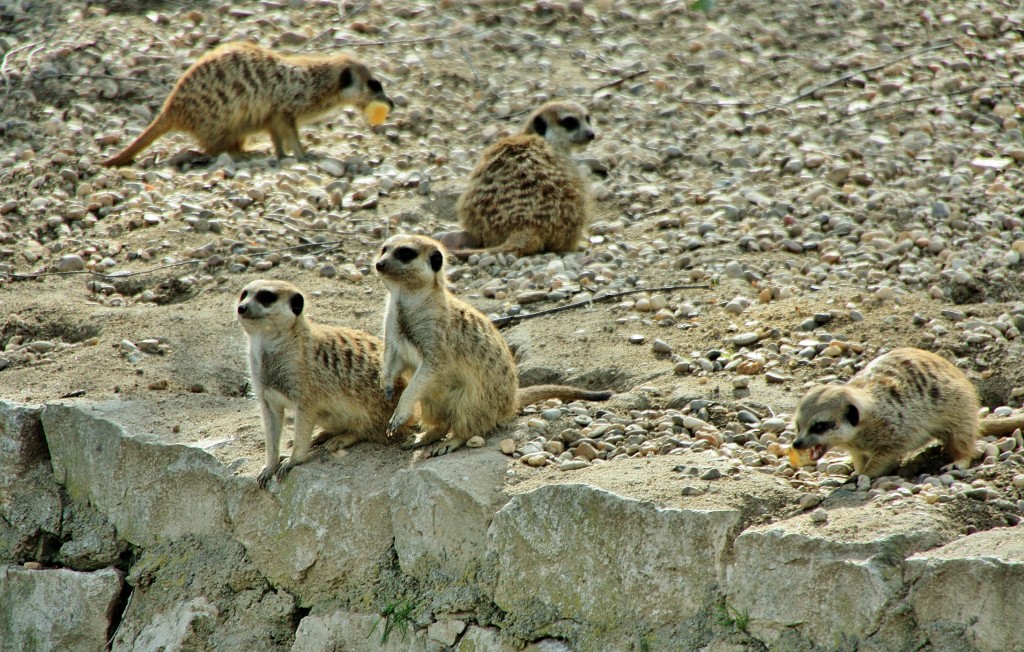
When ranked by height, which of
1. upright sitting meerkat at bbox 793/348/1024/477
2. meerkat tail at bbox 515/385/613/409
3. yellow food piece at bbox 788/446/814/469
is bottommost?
meerkat tail at bbox 515/385/613/409

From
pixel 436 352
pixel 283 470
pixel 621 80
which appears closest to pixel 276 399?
pixel 283 470

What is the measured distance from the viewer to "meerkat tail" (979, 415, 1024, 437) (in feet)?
11.8

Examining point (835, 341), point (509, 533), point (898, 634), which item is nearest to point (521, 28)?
point (835, 341)

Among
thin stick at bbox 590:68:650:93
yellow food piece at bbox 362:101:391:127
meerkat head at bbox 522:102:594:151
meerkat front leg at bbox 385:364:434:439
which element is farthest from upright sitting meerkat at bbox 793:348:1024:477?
thin stick at bbox 590:68:650:93

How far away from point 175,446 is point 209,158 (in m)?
3.16

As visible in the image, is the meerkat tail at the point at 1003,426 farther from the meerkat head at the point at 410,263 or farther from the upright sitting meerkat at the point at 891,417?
the meerkat head at the point at 410,263

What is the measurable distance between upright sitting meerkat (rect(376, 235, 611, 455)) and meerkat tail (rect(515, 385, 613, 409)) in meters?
0.20

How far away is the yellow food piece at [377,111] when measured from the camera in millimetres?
7059

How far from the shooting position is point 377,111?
7.07m

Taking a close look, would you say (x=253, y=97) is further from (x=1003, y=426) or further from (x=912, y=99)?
(x=1003, y=426)

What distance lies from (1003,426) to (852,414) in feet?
2.14

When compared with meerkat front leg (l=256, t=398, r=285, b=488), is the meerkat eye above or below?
above

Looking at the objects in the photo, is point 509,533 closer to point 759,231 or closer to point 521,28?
point 759,231

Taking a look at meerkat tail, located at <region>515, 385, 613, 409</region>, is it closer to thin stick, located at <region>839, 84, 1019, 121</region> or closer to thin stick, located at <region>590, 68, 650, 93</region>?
thin stick, located at <region>839, 84, 1019, 121</region>
